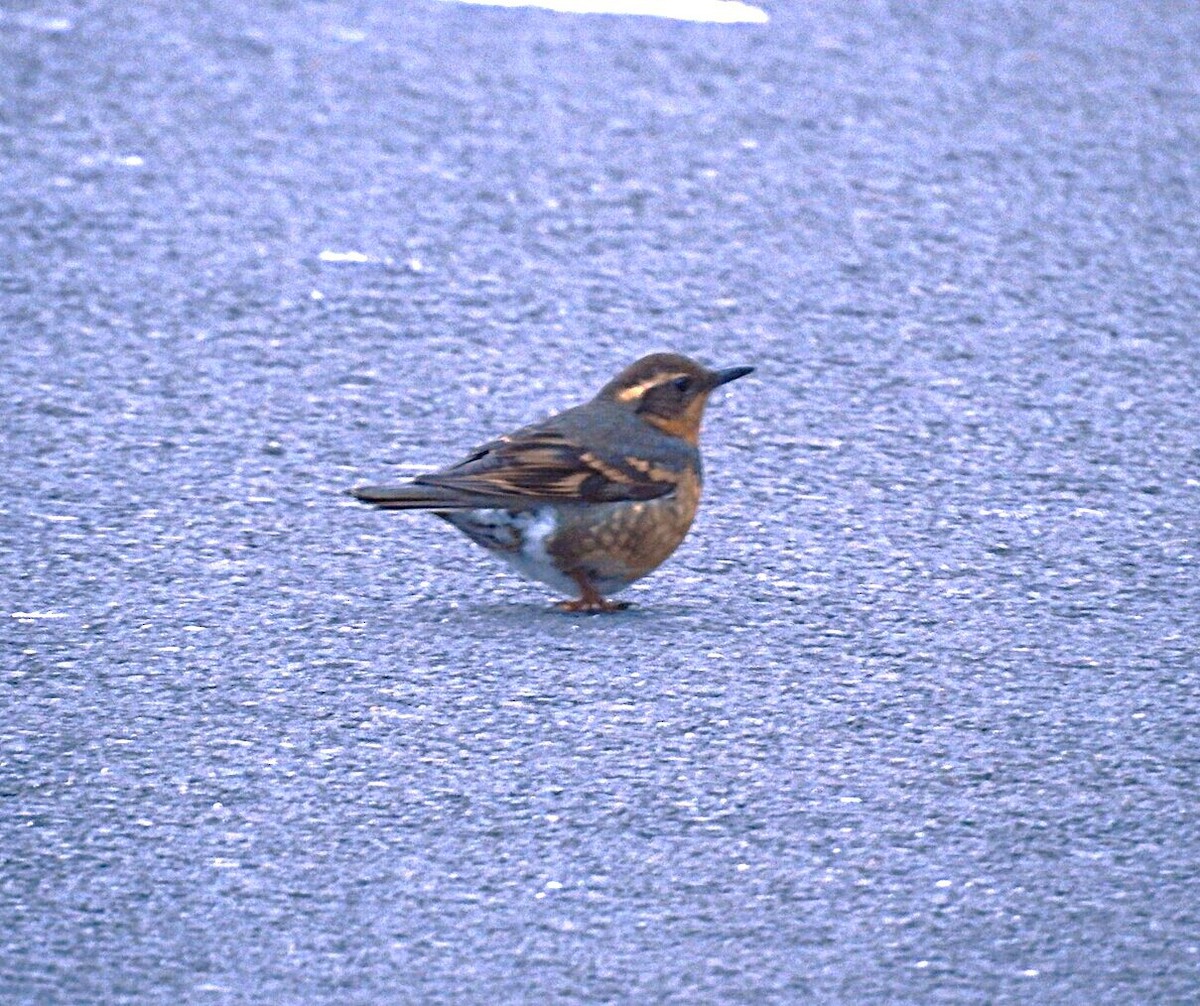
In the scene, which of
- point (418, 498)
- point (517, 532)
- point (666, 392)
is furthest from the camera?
point (666, 392)

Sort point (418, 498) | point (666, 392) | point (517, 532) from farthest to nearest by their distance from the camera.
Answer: point (666, 392) < point (517, 532) < point (418, 498)

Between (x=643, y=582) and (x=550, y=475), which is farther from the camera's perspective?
(x=643, y=582)

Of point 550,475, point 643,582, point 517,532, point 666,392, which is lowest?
point 643,582

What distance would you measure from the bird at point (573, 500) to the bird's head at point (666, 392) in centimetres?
13

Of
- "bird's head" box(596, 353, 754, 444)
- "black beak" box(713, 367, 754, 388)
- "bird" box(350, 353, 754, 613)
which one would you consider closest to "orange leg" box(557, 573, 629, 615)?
"bird" box(350, 353, 754, 613)

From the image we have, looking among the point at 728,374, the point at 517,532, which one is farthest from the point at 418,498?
the point at 728,374

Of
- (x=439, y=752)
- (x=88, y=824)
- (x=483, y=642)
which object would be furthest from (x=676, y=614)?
(x=88, y=824)

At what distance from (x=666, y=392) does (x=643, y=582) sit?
53cm

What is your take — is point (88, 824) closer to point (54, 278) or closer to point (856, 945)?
point (856, 945)

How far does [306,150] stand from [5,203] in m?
1.25

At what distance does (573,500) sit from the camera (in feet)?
19.7

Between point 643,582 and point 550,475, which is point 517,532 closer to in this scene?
point 550,475

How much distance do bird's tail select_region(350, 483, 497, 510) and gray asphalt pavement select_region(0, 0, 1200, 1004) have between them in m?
0.29

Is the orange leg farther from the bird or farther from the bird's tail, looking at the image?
the bird's tail
